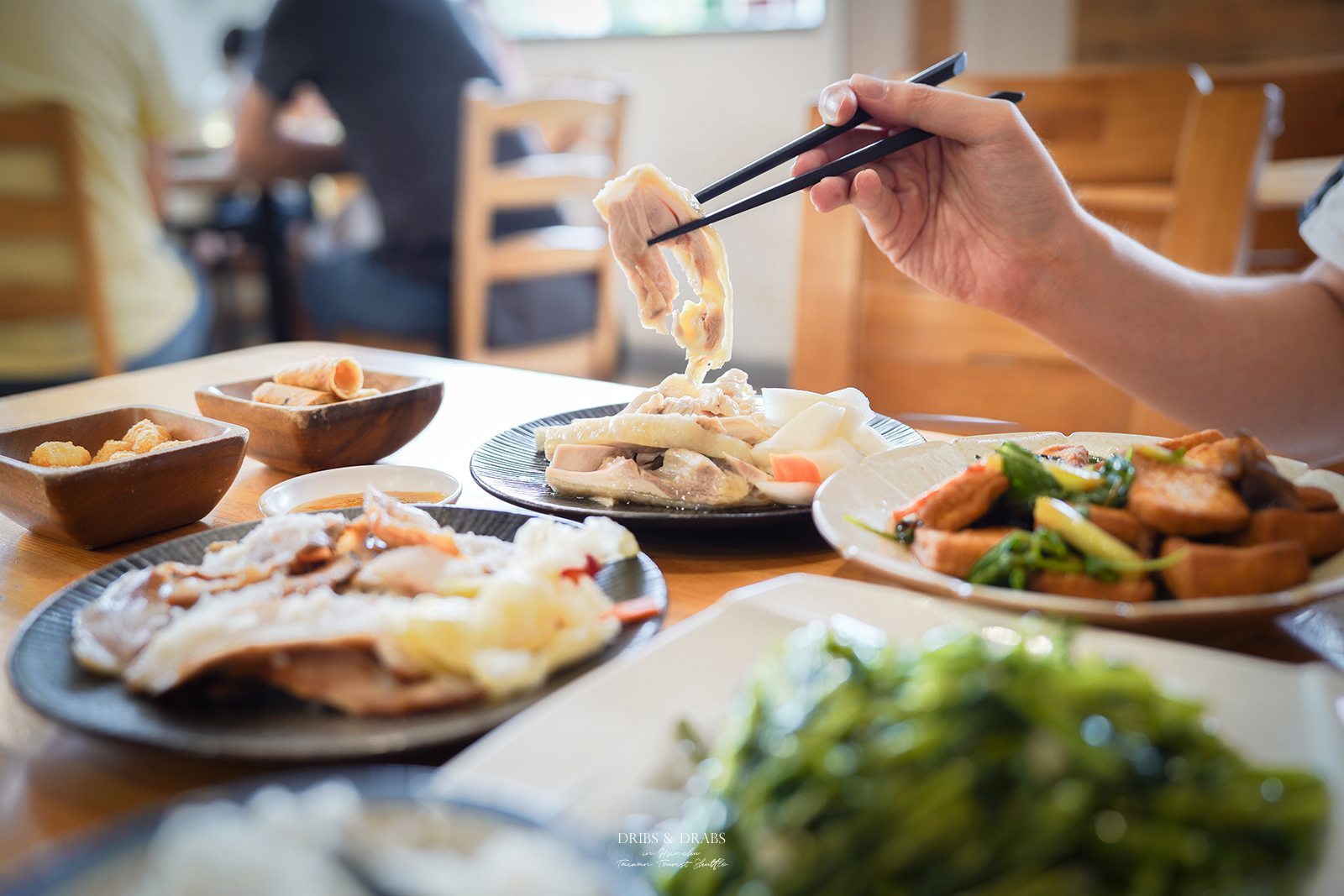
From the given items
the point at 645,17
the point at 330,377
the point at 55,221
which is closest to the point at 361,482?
the point at 330,377

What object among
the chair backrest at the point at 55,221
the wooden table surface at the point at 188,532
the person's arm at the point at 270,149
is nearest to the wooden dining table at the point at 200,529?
the wooden table surface at the point at 188,532

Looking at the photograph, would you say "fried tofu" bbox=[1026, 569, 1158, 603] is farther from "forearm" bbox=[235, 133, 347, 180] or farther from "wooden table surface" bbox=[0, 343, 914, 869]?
"forearm" bbox=[235, 133, 347, 180]

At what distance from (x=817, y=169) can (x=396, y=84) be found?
2.85 meters

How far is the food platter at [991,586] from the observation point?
0.76 m

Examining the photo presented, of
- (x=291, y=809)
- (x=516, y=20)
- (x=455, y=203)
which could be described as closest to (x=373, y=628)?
(x=291, y=809)

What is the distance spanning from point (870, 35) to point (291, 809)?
5466 mm

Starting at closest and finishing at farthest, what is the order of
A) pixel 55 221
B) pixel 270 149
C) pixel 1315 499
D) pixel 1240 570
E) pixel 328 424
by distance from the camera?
1. pixel 1240 570
2. pixel 1315 499
3. pixel 328 424
4. pixel 55 221
5. pixel 270 149

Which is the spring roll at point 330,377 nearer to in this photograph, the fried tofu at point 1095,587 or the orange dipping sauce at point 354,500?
the orange dipping sauce at point 354,500

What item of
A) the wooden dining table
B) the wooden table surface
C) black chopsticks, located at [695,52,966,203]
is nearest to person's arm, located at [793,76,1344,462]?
black chopsticks, located at [695,52,966,203]

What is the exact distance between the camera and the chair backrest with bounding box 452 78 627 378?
3428mm

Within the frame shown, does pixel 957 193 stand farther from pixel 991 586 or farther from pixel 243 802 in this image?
pixel 243 802

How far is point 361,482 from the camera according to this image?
4.30ft

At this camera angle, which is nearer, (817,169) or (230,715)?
(230,715)

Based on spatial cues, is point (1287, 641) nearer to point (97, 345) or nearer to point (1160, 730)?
point (1160, 730)
